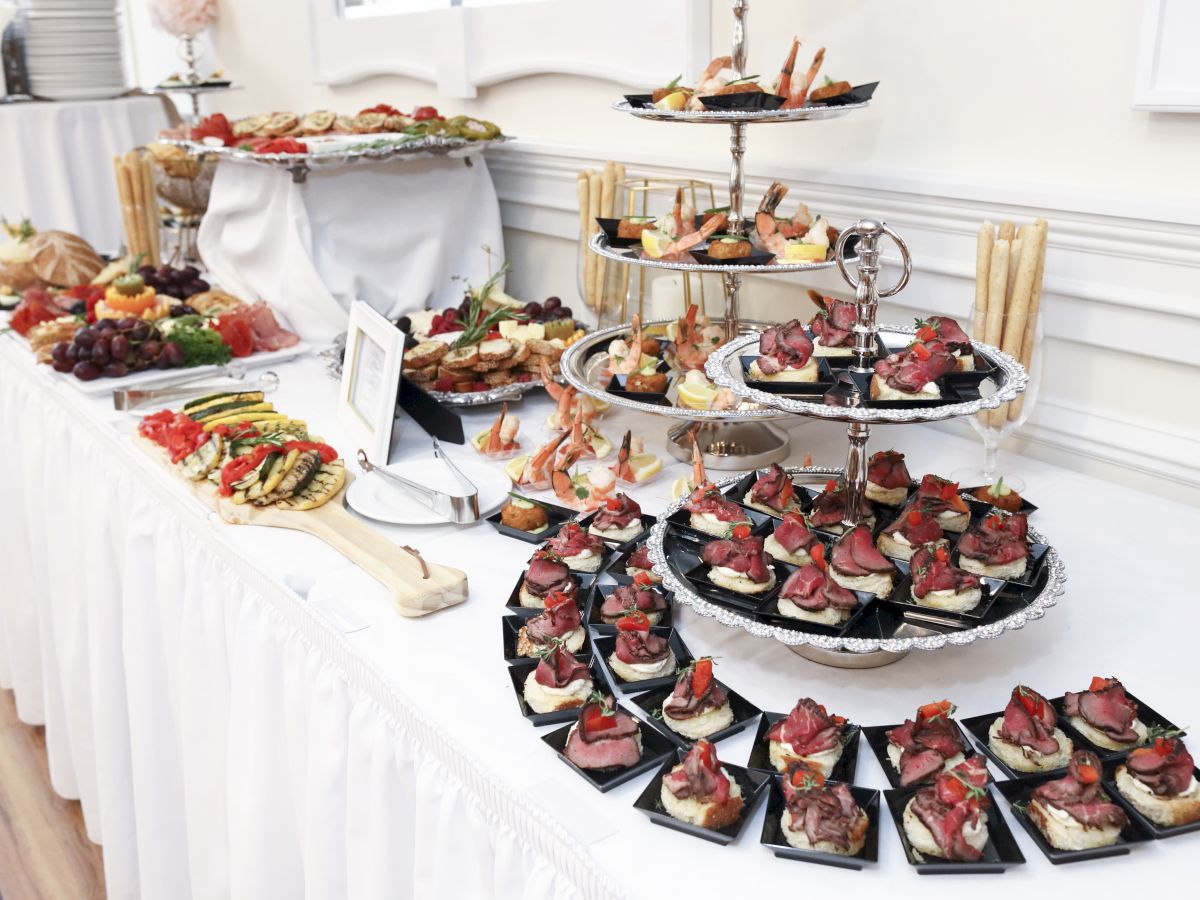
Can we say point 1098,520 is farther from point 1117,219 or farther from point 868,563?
point 868,563

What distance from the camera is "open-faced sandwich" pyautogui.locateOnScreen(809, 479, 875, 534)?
3.37 feet

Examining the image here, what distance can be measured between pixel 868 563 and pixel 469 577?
43 cm

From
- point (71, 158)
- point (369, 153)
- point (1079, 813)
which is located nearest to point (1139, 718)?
→ point (1079, 813)

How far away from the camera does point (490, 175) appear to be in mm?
2197

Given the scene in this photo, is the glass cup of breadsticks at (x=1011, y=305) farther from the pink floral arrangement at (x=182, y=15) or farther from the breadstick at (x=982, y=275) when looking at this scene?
the pink floral arrangement at (x=182, y=15)

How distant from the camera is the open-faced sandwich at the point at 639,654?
0.90 m

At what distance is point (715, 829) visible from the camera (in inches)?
29.1

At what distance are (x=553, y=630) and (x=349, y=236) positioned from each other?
1250 mm

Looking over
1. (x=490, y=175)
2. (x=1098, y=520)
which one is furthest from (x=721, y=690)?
(x=490, y=175)

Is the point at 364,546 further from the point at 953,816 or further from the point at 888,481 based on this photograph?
the point at 953,816

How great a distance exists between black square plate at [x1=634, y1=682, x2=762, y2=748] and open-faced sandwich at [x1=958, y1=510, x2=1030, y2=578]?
0.22 m

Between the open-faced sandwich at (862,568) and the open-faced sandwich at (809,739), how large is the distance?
13 centimetres

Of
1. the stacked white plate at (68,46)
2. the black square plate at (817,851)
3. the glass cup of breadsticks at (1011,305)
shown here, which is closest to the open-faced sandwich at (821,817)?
the black square plate at (817,851)

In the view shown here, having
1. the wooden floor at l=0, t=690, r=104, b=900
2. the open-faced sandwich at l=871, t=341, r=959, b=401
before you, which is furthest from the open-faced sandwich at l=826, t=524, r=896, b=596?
the wooden floor at l=0, t=690, r=104, b=900
